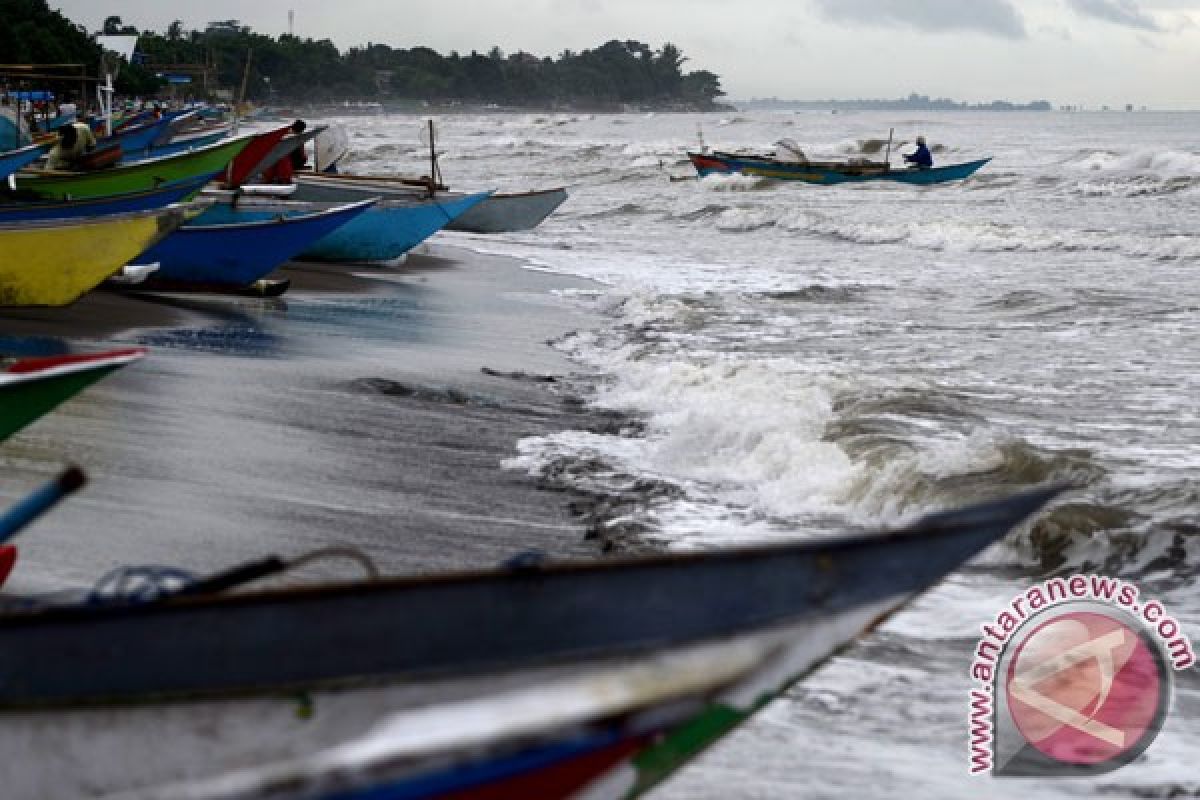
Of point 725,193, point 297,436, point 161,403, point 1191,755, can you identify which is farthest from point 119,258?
point 725,193

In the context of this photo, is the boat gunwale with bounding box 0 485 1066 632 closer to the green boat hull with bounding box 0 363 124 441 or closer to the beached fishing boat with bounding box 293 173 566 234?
the green boat hull with bounding box 0 363 124 441

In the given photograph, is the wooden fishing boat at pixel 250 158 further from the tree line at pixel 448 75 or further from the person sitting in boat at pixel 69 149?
the tree line at pixel 448 75

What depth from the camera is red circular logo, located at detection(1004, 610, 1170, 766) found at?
484 cm

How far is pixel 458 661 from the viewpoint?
284 cm

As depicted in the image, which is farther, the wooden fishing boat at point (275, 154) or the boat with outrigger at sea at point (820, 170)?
the boat with outrigger at sea at point (820, 170)

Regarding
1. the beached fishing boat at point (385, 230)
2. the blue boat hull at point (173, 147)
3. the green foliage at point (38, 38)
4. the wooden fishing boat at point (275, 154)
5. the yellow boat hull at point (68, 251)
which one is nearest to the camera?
the yellow boat hull at point (68, 251)

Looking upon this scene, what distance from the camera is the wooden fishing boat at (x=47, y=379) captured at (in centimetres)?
382

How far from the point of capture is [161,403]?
8484 mm

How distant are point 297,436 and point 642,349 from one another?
4779 millimetres

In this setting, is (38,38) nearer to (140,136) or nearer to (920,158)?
(140,136)

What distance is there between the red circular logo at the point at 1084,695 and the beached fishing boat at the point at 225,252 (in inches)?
375

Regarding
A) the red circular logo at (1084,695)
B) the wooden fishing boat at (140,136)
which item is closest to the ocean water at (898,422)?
the red circular logo at (1084,695)

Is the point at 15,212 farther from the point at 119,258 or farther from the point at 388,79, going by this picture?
the point at 388,79

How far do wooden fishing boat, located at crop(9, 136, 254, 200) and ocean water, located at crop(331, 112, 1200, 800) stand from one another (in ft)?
12.6
